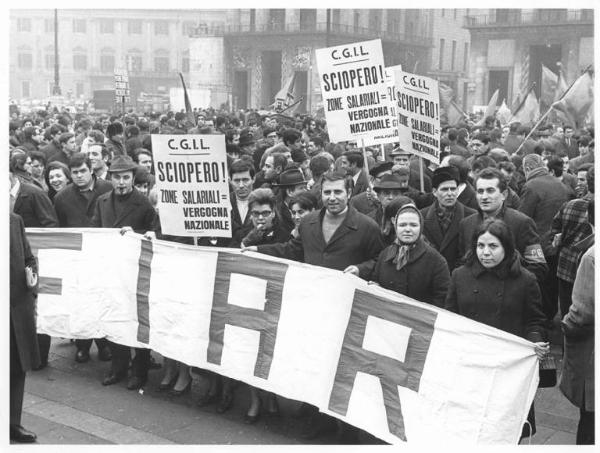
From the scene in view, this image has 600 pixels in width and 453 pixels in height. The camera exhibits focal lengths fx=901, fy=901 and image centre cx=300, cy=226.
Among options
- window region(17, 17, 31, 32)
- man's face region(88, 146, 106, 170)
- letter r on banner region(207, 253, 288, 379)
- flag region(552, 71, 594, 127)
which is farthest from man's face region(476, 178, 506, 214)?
window region(17, 17, 31, 32)

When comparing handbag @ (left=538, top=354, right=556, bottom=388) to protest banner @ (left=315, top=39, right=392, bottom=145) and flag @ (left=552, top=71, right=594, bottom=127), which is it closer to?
protest banner @ (left=315, top=39, right=392, bottom=145)

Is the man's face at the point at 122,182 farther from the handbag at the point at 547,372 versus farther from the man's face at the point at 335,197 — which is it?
the handbag at the point at 547,372

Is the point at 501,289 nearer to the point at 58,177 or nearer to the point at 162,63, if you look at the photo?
the point at 58,177

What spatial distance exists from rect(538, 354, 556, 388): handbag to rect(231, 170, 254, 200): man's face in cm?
322

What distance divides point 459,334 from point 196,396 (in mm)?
2456

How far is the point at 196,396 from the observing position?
22.1 feet

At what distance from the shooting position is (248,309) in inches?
241

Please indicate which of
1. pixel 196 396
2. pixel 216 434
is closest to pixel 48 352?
pixel 196 396

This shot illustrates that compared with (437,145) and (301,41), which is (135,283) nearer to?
(437,145)

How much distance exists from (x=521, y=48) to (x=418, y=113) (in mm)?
43642

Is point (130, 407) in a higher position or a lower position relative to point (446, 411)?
lower

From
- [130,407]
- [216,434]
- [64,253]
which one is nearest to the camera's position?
[216,434]

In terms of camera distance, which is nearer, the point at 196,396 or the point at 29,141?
the point at 196,396

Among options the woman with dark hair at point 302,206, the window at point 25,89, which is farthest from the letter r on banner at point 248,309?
the window at point 25,89
